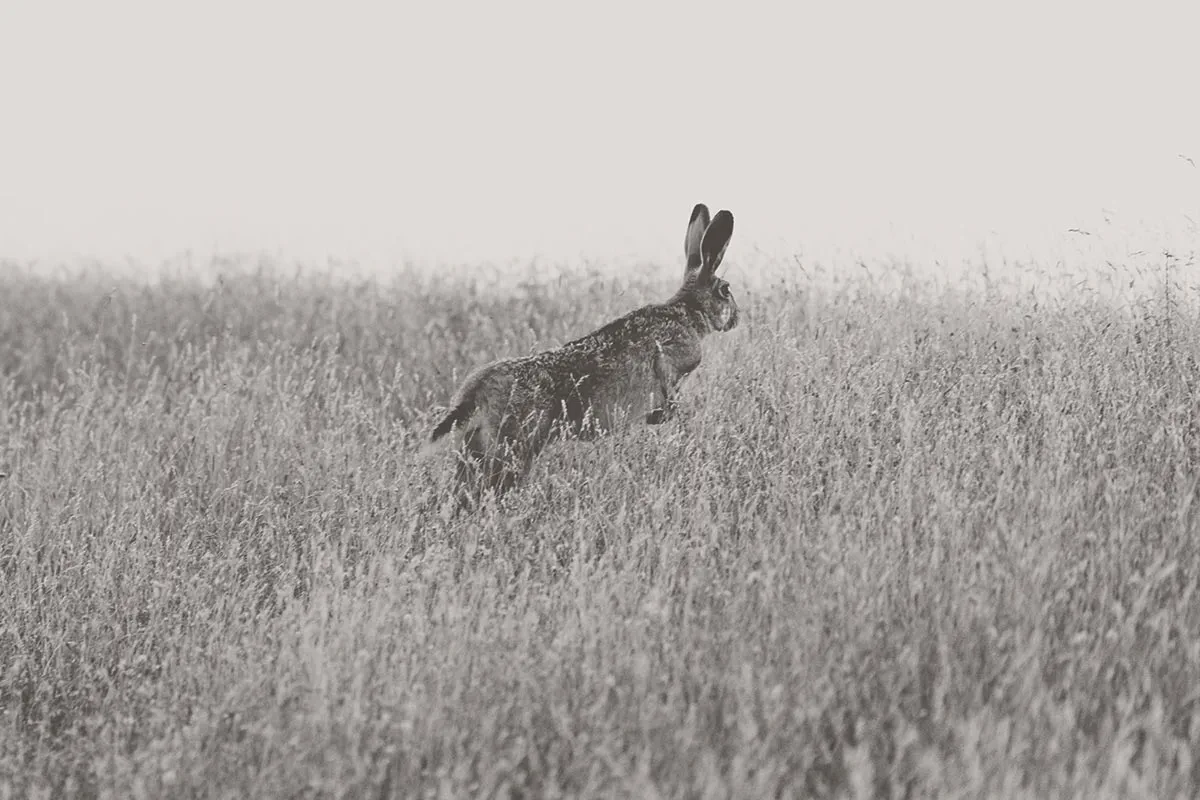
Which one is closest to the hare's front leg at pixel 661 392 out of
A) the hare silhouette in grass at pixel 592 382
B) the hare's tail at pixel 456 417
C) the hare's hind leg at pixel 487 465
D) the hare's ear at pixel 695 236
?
the hare silhouette in grass at pixel 592 382

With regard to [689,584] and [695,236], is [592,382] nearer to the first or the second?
[695,236]

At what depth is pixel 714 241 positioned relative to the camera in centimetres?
667

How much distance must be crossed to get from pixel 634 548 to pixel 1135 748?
69.2 inches

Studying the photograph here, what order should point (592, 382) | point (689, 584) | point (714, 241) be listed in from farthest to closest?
1. point (714, 241)
2. point (592, 382)
3. point (689, 584)

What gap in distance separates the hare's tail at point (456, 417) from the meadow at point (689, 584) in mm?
132

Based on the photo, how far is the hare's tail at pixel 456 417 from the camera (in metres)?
5.57

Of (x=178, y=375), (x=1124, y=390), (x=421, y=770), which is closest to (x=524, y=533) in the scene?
(x=421, y=770)

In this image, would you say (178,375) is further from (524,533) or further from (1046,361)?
(1046,361)

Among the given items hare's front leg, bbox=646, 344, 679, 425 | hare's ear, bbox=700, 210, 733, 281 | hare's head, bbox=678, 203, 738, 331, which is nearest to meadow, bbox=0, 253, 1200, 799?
hare's front leg, bbox=646, 344, 679, 425

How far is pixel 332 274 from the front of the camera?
12227 millimetres

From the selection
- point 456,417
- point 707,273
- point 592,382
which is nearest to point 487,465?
point 456,417

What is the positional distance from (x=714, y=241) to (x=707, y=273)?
215mm

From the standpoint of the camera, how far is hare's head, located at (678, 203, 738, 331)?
668 cm

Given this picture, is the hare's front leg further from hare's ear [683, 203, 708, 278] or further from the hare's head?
hare's ear [683, 203, 708, 278]
